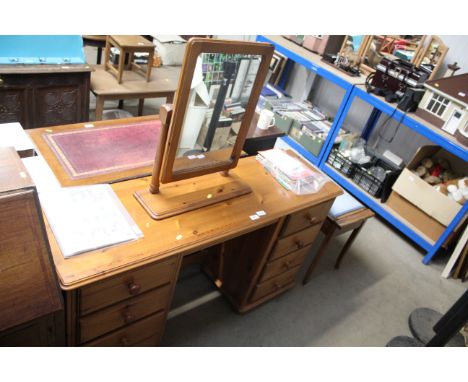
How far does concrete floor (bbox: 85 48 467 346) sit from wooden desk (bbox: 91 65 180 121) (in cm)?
133

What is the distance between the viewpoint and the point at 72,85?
230 cm

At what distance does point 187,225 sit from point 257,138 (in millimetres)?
835

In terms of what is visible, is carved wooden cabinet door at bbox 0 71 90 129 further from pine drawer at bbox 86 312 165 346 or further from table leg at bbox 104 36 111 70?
pine drawer at bbox 86 312 165 346

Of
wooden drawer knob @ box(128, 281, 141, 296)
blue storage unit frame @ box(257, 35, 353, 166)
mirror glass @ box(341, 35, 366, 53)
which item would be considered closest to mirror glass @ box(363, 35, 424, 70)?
mirror glass @ box(341, 35, 366, 53)

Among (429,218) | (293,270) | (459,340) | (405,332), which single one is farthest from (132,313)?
(429,218)

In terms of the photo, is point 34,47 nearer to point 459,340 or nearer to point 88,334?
point 88,334

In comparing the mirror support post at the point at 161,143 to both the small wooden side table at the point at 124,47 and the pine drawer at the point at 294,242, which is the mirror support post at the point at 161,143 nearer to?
the pine drawer at the point at 294,242

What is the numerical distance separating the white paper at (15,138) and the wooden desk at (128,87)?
45.4 inches

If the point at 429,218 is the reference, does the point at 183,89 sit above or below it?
above

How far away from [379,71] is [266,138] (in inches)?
52.0

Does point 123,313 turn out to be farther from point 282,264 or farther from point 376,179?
point 376,179

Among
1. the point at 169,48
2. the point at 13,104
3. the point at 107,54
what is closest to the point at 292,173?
the point at 13,104

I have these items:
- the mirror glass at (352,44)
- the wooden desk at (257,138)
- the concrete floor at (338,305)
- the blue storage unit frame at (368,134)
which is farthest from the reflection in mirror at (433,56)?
the wooden desk at (257,138)

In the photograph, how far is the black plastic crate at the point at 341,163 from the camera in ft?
9.76
